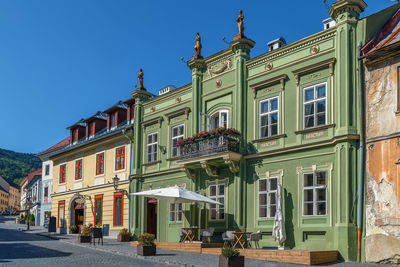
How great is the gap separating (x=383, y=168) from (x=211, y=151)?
25.0ft

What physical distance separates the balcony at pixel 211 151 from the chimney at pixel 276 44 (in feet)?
14.2

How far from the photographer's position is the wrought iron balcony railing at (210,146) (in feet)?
65.6

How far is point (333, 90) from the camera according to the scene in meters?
17.2

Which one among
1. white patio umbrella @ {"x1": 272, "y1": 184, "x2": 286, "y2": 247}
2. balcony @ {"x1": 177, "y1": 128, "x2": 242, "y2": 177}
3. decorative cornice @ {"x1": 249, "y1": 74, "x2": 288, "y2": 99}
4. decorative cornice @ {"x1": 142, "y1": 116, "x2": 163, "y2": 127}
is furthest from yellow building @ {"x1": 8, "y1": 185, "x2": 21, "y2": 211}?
white patio umbrella @ {"x1": 272, "y1": 184, "x2": 286, "y2": 247}

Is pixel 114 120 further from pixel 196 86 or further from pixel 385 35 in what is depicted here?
pixel 385 35

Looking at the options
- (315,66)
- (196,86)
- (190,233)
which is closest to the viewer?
(315,66)

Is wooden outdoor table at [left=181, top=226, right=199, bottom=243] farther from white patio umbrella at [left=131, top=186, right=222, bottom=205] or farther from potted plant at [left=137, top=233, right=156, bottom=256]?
potted plant at [left=137, top=233, right=156, bottom=256]

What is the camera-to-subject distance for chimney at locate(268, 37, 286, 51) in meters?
21.2

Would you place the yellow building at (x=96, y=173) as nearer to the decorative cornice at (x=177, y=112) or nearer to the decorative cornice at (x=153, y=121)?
the decorative cornice at (x=153, y=121)

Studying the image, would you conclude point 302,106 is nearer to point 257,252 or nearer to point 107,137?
point 257,252

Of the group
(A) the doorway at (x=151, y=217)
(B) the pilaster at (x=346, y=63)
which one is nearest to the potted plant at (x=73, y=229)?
(A) the doorway at (x=151, y=217)

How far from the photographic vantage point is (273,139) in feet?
63.0

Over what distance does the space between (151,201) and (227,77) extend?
856 centimetres

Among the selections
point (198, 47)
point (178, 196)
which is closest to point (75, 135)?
point (198, 47)
